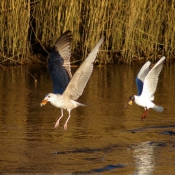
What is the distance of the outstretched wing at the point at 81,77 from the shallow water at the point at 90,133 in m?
0.55

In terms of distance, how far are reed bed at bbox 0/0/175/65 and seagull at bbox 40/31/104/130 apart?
15.0ft

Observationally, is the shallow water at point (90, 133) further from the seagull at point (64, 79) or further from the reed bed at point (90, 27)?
the reed bed at point (90, 27)

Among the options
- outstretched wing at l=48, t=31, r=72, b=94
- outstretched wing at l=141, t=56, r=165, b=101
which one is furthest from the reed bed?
outstretched wing at l=141, t=56, r=165, b=101

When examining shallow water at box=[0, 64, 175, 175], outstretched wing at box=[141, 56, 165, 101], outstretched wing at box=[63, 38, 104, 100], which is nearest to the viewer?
shallow water at box=[0, 64, 175, 175]

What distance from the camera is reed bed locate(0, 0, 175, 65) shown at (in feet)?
48.7

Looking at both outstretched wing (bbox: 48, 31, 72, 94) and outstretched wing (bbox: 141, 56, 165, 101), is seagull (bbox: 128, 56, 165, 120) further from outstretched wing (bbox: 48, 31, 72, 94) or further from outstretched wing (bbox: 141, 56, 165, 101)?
outstretched wing (bbox: 48, 31, 72, 94)

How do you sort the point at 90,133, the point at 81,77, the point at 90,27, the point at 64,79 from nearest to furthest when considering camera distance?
the point at 81,77 < the point at 90,133 < the point at 64,79 < the point at 90,27

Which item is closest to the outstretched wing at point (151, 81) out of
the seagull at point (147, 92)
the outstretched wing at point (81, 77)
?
the seagull at point (147, 92)

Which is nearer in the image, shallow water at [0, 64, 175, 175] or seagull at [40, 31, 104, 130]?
shallow water at [0, 64, 175, 175]

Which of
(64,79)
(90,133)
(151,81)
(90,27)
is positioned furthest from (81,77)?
(90,27)

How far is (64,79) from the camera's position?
998cm

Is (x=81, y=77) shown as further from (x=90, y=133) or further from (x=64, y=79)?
(x=90, y=133)

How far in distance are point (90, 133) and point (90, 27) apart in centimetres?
594

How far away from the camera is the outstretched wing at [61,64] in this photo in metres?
9.98
